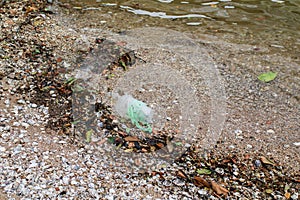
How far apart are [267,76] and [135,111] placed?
52.7 inches

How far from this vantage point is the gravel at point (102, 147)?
2.36 meters

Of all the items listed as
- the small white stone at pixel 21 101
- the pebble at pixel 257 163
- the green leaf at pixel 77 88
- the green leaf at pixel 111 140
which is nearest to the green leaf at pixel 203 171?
the pebble at pixel 257 163

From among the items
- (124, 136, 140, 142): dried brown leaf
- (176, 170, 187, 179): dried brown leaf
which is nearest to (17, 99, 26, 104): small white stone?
(124, 136, 140, 142): dried brown leaf

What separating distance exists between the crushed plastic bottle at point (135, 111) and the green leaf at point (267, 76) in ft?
3.78

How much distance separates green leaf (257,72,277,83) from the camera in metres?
3.43

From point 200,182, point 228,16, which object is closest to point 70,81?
point 200,182

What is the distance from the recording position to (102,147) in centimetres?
265

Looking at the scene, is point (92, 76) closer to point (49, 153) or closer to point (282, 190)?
point (49, 153)

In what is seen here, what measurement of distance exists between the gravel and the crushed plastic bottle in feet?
1.24

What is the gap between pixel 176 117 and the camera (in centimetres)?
292

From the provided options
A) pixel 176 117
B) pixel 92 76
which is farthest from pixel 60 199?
pixel 92 76

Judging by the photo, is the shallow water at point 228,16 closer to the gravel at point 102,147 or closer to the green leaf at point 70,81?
the gravel at point 102,147

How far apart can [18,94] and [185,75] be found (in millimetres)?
1447

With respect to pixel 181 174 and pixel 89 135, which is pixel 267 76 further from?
pixel 89 135
